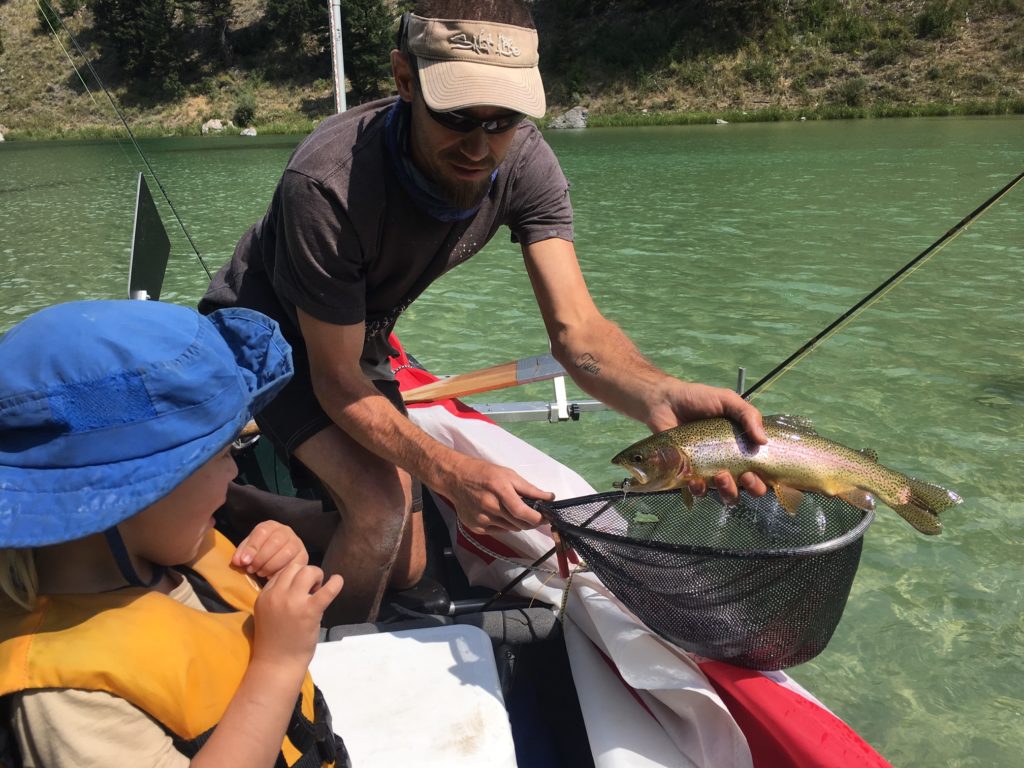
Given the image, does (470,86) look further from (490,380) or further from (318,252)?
(490,380)

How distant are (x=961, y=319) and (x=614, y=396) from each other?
21.9ft

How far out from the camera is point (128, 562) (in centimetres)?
146

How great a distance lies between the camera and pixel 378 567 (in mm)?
2832

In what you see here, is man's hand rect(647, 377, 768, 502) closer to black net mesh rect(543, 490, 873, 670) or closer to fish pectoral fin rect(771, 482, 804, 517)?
fish pectoral fin rect(771, 482, 804, 517)

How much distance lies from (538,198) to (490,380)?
1192mm

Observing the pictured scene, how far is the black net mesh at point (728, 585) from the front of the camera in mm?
1884

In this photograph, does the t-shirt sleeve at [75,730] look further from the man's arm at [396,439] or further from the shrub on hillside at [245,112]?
the shrub on hillside at [245,112]

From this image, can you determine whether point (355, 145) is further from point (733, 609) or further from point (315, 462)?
point (733, 609)

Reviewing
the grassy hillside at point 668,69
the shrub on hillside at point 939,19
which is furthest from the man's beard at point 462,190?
the shrub on hillside at point 939,19

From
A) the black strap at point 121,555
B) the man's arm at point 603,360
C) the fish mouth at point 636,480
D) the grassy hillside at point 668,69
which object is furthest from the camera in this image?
the grassy hillside at point 668,69

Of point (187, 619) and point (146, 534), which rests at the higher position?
point (146, 534)

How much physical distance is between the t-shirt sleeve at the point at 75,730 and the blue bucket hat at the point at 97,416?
0.79 ft

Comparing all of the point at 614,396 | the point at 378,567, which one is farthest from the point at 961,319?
the point at 378,567

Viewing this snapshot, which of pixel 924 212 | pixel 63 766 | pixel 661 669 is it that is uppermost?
pixel 63 766
